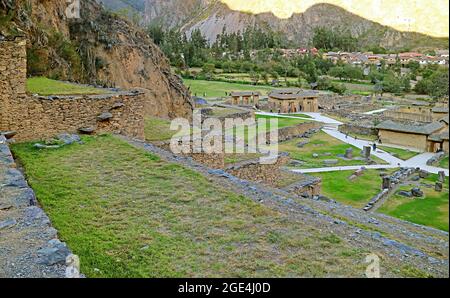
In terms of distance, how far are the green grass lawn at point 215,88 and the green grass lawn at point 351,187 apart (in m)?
31.4

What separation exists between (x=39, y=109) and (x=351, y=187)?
1646cm

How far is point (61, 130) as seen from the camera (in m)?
9.33

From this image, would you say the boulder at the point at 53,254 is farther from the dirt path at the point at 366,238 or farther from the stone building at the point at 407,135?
the stone building at the point at 407,135

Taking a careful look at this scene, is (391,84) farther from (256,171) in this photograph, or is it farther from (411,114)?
(256,171)

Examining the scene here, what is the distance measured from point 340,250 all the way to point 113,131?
702 cm

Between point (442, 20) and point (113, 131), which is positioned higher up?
point (442, 20)

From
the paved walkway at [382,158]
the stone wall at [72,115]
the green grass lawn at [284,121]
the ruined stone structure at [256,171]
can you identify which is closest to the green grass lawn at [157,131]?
the stone wall at [72,115]

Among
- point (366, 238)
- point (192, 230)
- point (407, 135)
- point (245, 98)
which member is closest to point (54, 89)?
point (192, 230)

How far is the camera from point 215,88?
6000cm

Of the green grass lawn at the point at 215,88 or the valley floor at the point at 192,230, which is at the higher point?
the green grass lawn at the point at 215,88

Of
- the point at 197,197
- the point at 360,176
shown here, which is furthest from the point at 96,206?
the point at 360,176

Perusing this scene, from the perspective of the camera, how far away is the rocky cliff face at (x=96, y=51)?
1543 centimetres

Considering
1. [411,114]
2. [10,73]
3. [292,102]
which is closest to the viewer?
[10,73]
